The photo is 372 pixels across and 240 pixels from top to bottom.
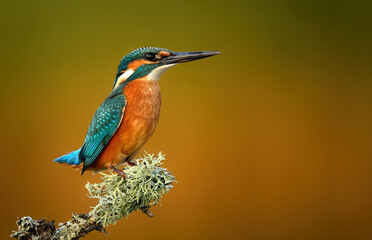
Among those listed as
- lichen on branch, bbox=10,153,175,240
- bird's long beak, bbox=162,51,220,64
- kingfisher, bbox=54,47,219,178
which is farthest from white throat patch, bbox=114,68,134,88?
lichen on branch, bbox=10,153,175,240

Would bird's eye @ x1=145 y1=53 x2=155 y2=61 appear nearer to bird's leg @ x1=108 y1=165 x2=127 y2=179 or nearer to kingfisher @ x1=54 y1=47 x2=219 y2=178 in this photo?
kingfisher @ x1=54 y1=47 x2=219 y2=178

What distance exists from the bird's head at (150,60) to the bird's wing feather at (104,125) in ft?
0.32

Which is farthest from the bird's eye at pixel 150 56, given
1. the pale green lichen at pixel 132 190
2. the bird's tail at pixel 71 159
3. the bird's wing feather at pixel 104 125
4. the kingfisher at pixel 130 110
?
the bird's tail at pixel 71 159

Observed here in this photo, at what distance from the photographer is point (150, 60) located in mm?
1653

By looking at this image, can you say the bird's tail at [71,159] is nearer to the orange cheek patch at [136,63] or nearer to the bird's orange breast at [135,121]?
the bird's orange breast at [135,121]

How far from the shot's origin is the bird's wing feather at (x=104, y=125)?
1638 millimetres

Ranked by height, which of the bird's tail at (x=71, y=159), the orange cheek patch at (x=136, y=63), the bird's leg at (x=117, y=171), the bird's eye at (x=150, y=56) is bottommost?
the bird's leg at (x=117, y=171)

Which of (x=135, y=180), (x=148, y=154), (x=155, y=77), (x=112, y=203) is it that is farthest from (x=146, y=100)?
(x=112, y=203)

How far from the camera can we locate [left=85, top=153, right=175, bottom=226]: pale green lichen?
1590 mm

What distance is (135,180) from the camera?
1.58 metres

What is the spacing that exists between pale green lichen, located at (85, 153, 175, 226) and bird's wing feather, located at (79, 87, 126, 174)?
10cm

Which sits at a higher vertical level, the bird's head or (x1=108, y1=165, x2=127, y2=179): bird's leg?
the bird's head

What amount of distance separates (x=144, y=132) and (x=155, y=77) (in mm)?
224

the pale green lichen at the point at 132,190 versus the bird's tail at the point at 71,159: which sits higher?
the bird's tail at the point at 71,159
